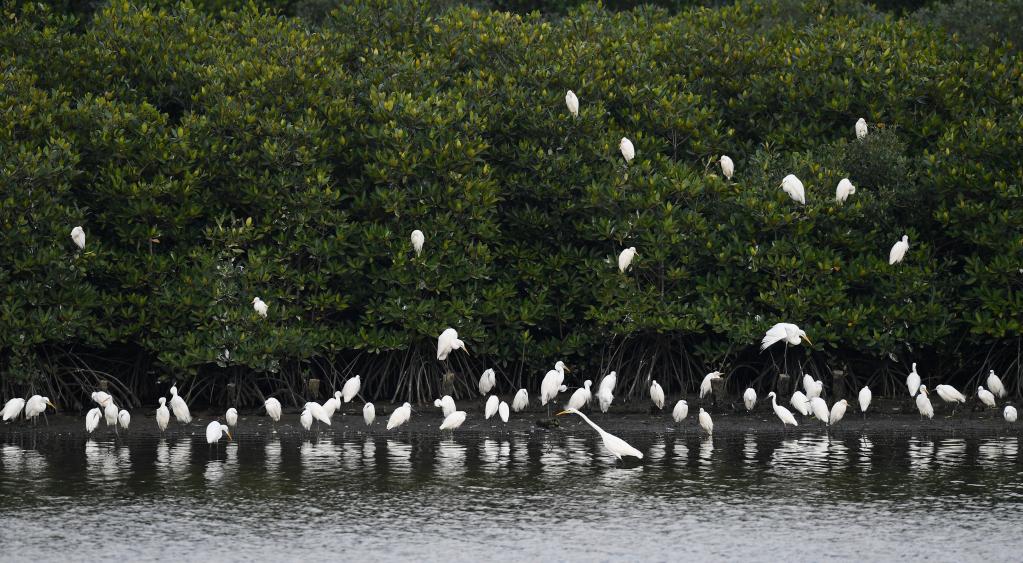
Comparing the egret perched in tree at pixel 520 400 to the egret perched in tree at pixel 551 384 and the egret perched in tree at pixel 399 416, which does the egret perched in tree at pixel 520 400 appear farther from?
the egret perched in tree at pixel 399 416

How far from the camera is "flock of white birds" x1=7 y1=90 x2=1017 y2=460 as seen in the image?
693 inches

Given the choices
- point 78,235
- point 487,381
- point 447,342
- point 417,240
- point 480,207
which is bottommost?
point 487,381

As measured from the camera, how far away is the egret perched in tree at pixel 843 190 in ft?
64.2

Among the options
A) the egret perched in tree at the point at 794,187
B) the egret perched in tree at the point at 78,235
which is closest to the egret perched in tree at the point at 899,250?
the egret perched in tree at the point at 794,187

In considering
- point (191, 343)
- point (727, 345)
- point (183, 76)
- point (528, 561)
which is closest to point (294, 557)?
point (528, 561)

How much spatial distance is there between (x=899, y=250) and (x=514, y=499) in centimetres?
856

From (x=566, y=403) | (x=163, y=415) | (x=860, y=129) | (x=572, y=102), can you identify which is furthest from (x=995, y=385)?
Result: (x=163, y=415)

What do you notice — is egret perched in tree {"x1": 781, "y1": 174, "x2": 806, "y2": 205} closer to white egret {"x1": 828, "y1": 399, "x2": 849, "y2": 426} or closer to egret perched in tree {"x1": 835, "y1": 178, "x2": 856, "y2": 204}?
egret perched in tree {"x1": 835, "y1": 178, "x2": 856, "y2": 204}

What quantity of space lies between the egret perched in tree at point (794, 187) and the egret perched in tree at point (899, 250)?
1.41 m

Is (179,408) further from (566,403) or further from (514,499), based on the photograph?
(514,499)

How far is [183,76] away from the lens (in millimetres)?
20875

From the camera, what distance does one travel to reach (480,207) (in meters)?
20.1

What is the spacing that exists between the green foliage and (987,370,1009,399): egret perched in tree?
2.18 ft

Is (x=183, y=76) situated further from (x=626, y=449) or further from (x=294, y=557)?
(x=294, y=557)
